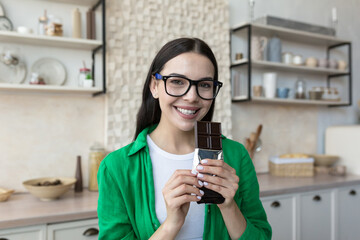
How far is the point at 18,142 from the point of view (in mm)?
2145

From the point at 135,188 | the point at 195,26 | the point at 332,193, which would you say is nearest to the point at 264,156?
the point at 332,193

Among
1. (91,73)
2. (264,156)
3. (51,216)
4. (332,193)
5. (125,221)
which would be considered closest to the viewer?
(125,221)

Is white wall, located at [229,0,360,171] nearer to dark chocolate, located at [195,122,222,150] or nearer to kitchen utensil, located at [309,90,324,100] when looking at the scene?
kitchen utensil, located at [309,90,324,100]

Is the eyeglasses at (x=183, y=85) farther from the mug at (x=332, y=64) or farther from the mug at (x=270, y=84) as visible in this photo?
the mug at (x=332, y=64)

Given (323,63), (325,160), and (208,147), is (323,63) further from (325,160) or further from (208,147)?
(208,147)

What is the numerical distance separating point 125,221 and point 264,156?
2.22 m

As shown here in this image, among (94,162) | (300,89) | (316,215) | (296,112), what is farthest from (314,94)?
(94,162)

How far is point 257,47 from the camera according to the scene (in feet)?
9.21

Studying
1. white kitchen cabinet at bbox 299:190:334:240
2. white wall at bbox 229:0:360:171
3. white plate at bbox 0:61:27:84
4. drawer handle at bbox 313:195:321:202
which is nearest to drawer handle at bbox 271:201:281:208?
white kitchen cabinet at bbox 299:190:334:240

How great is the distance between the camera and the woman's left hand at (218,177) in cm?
88

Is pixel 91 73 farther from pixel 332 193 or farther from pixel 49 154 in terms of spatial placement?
pixel 332 193

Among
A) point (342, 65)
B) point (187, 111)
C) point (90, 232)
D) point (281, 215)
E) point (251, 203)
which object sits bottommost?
point (281, 215)

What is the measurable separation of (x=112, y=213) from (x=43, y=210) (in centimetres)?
87

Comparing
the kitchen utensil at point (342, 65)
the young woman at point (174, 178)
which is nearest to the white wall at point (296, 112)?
the kitchen utensil at point (342, 65)
